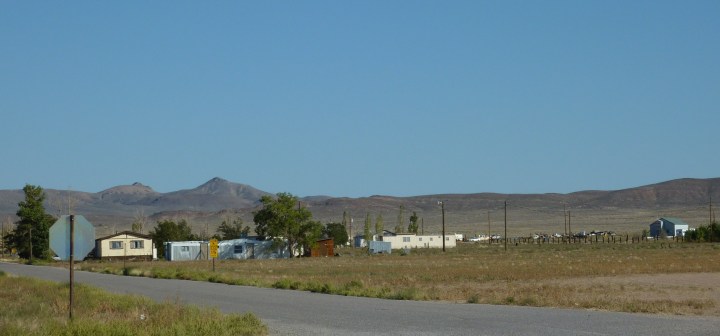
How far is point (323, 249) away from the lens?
322ft

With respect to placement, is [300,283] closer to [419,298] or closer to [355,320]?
[419,298]

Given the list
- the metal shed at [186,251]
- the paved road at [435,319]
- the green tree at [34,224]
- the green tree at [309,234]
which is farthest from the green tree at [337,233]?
the paved road at [435,319]

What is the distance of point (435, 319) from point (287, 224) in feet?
241

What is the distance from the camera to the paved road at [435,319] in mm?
19469

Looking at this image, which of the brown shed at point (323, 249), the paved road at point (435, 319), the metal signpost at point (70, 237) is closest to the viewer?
the paved road at point (435, 319)

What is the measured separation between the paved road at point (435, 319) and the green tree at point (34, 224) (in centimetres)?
7820

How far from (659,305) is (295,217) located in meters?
72.2

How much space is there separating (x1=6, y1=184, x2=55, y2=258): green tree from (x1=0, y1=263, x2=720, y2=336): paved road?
78204 millimetres

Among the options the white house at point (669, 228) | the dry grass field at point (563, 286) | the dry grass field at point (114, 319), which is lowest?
the dry grass field at point (563, 286)

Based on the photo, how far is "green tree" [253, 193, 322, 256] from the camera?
313 ft

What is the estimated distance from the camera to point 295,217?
9594 cm

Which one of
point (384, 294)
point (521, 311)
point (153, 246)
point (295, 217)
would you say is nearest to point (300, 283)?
point (384, 294)

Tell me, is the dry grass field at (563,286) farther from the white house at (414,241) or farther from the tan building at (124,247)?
the white house at (414,241)

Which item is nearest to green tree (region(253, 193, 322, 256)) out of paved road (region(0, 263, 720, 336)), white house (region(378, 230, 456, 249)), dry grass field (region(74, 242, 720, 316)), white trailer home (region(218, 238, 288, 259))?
white trailer home (region(218, 238, 288, 259))
